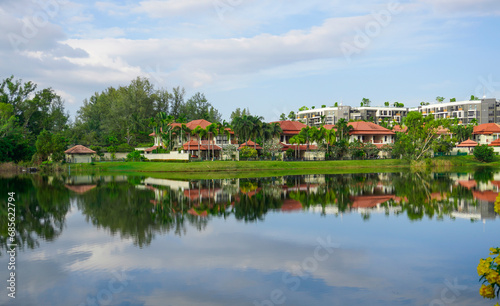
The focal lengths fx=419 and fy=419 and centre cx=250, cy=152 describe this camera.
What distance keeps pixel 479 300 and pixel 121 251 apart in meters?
12.9

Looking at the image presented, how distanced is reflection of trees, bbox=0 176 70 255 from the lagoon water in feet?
0.34

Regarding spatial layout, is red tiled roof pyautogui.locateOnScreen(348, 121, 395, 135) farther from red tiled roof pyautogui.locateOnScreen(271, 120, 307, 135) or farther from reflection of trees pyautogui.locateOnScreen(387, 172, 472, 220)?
reflection of trees pyautogui.locateOnScreen(387, 172, 472, 220)

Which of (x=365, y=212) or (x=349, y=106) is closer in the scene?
(x=365, y=212)

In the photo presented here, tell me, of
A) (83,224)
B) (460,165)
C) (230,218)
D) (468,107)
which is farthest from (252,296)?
(468,107)

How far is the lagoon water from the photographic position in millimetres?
12453

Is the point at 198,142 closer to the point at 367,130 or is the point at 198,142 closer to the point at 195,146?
the point at 195,146

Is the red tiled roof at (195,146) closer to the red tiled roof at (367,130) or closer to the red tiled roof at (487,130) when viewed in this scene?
the red tiled roof at (367,130)

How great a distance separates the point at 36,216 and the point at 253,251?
1555 cm

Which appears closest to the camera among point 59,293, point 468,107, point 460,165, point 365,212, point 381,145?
point 59,293

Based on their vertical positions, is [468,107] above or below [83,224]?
above

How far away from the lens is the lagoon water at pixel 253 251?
12453mm

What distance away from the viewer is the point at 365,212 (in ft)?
86.0

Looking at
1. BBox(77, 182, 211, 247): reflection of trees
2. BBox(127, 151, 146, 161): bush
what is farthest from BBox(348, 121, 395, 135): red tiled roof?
BBox(77, 182, 211, 247): reflection of trees

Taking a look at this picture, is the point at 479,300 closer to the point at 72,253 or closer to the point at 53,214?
the point at 72,253
